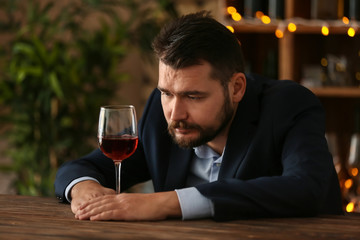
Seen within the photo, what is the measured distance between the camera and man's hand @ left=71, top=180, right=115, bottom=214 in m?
1.36

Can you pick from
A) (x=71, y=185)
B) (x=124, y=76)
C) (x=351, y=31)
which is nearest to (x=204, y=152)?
(x=71, y=185)

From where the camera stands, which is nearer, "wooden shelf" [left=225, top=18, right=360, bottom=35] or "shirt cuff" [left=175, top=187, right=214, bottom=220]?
"shirt cuff" [left=175, top=187, right=214, bottom=220]

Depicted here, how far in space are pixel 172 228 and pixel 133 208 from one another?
0.39 feet

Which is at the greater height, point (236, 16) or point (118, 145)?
point (236, 16)

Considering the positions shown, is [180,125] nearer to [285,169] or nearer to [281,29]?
[285,169]

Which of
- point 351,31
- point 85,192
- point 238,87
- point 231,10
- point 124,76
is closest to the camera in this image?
point 85,192

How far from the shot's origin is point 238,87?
168 centimetres

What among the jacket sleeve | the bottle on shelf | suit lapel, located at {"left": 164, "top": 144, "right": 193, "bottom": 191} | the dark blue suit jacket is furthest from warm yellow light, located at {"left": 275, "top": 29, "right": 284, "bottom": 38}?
suit lapel, located at {"left": 164, "top": 144, "right": 193, "bottom": 191}

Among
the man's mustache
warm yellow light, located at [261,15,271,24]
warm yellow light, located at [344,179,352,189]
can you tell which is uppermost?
warm yellow light, located at [261,15,271,24]

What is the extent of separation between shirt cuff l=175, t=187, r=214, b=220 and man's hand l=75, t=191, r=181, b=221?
0.02 metres

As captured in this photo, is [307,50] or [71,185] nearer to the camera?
[71,185]

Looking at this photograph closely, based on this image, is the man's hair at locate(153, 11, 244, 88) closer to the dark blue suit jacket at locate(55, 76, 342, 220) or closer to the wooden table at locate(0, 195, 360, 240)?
the dark blue suit jacket at locate(55, 76, 342, 220)

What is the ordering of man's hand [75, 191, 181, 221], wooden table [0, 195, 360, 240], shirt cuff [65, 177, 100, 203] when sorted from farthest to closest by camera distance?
shirt cuff [65, 177, 100, 203]
man's hand [75, 191, 181, 221]
wooden table [0, 195, 360, 240]

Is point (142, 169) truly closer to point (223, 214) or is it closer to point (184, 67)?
point (184, 67)
